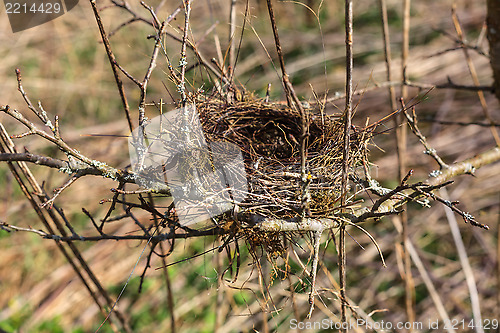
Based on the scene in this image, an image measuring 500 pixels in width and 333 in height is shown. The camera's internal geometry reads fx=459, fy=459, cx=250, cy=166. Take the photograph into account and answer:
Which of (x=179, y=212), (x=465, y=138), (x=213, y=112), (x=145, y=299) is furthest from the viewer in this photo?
(x=465, y=138)

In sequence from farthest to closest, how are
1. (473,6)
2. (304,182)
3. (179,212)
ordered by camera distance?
(473,6)
(179,212)
(304,182)

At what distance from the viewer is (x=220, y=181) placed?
144 centimetres

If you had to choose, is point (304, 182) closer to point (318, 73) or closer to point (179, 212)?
point (179, 212)

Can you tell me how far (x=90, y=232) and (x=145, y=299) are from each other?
2.71ft

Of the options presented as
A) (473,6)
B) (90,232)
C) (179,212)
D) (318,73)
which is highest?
(473,6)

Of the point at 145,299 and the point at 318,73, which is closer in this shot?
the point at 145,299

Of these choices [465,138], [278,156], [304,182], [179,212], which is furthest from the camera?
[465,138]

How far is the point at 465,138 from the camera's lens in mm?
4734

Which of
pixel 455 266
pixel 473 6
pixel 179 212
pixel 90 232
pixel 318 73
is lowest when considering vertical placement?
pixel 455 266

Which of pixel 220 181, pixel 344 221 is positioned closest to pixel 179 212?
pixel 220 181

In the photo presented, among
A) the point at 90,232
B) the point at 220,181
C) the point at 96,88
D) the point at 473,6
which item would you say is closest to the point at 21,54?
the point at 96,88

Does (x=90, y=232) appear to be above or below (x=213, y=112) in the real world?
below

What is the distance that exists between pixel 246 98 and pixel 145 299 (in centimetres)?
292

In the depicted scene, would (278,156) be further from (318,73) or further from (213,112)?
(318,73)
